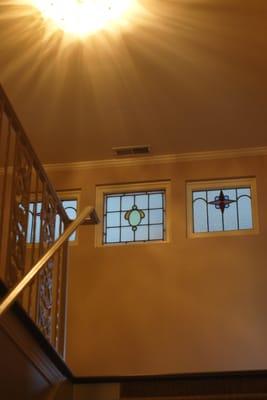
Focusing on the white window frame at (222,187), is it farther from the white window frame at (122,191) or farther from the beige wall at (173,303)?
the white window frame at (122,191)

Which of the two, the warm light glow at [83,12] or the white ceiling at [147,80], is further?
the white ceiling at [147,80]

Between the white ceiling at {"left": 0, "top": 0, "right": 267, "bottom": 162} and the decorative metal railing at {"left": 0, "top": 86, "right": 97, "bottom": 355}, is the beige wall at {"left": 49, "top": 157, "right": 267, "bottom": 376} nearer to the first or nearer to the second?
the white ceiling at {"left": 0, "top": 0, "right": 267, "bottom": 162}

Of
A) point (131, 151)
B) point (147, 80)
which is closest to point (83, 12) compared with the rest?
point (147, 80)

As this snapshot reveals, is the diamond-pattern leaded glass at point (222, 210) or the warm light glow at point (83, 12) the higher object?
the warm light glow at point (83, 12)

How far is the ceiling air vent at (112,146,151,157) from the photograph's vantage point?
268 inches

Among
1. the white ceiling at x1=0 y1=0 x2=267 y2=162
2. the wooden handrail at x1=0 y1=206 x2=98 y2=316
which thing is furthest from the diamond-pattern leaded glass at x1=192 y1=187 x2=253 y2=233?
the wooden handrail at x1=0 y1=206 x2=98 y2=316

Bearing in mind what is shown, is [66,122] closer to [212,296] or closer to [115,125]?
[115,125]

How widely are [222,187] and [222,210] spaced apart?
0.83 feet

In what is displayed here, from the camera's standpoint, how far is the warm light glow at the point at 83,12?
4930 mm

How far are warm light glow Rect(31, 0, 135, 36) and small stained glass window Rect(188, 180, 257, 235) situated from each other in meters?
2.26

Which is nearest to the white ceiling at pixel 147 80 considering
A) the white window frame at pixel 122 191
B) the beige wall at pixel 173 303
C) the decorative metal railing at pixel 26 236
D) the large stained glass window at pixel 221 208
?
the white window frame at pixel 122 191

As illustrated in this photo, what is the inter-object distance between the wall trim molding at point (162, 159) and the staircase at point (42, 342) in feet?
7.85

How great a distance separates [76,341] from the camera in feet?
Answer: 20.8

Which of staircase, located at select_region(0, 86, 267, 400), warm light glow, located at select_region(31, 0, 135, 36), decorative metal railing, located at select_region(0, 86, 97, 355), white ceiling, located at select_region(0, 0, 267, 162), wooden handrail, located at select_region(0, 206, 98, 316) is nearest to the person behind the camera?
wooden handrail, located at select_region(0, 206, 98, 316)
